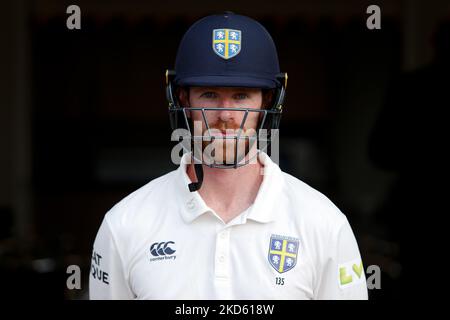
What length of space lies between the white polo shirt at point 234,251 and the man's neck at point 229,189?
38 mm

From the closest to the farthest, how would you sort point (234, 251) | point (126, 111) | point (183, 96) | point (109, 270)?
point (234, 251)
point (109, 270)
point (183, 96)
point (126, 111)

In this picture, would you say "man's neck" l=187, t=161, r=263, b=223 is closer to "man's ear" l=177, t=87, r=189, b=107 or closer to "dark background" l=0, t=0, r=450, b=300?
"man's ear" l=177, t=87, r=189, b=107

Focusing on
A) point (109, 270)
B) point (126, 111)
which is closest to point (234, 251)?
point (109, 270)

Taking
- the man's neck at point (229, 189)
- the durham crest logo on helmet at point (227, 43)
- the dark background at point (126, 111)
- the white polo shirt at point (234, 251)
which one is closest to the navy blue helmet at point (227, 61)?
the durham crest logo on helmet at point (227, 43)

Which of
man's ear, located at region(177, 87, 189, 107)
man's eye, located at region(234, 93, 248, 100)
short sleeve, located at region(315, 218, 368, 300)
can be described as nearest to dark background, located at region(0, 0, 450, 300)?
man's ear, located at region(177, 87, 189, 107)

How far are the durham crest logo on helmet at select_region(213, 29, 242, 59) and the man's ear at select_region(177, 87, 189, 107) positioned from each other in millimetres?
140

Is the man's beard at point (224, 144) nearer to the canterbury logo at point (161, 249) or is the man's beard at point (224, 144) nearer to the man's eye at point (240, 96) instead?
the man's eye at point (240, 96)

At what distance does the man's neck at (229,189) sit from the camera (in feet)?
6.06

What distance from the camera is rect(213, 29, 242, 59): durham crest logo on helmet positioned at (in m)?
1.88

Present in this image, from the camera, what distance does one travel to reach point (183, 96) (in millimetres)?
1965

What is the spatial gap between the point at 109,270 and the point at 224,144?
429mm

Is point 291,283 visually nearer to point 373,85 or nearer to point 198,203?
point 198,203

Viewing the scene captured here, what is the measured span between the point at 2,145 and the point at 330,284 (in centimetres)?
472

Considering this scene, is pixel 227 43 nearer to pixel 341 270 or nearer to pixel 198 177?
pixel 198 177
